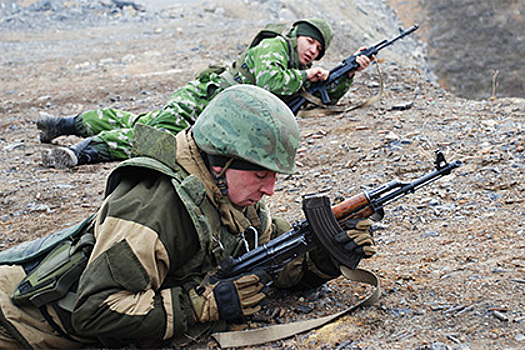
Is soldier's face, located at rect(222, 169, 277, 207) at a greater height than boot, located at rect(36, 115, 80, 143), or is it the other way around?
soldier's face, located at rect(222, 169, 277, 207)

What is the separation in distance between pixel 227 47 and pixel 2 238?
811cm

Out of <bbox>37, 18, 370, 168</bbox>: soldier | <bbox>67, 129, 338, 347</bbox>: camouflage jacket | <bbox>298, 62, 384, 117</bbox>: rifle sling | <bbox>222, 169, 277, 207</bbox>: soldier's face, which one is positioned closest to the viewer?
<bbox>67, 129, 338, 347</bbox>: camouflage jacket

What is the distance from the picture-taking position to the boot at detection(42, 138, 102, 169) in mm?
5844

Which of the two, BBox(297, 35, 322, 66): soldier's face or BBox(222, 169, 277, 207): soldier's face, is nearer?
BBox(222, 169, 277, 207): soldier's face

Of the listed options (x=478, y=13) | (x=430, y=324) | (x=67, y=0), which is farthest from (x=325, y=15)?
(x=430, y=324)

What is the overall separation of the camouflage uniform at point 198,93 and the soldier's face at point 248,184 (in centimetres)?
297

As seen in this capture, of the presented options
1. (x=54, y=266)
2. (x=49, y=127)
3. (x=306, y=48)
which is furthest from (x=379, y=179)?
(x=49, y=127)

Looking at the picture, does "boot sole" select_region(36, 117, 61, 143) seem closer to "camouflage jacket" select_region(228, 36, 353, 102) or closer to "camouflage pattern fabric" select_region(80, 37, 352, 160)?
"camouflage pattern fabric" select_region(80, 37, 352, 160)

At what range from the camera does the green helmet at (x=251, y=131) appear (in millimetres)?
2543

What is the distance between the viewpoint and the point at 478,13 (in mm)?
20469

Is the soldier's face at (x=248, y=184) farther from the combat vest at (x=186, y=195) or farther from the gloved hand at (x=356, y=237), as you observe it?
the gloved hand at (x=356, y=237)

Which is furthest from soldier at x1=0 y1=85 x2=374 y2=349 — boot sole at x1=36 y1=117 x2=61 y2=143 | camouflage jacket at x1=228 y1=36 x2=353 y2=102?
boot sole at x1=36 y1=117 x2=61 y2=143

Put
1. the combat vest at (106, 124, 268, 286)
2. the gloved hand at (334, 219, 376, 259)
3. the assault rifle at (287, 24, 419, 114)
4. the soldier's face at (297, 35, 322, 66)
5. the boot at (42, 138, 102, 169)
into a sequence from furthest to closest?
the assault rifle at (287, 24, 419, 114) < the soldier's face at (297, 35, 322, 66) < the boot at (42, 138, 102, 169) < the gloved hand at (334, 219, 376, 259) < the combat vest at (106, 124, 268, 286)

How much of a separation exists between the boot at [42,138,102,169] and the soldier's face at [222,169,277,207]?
357 centimetres
